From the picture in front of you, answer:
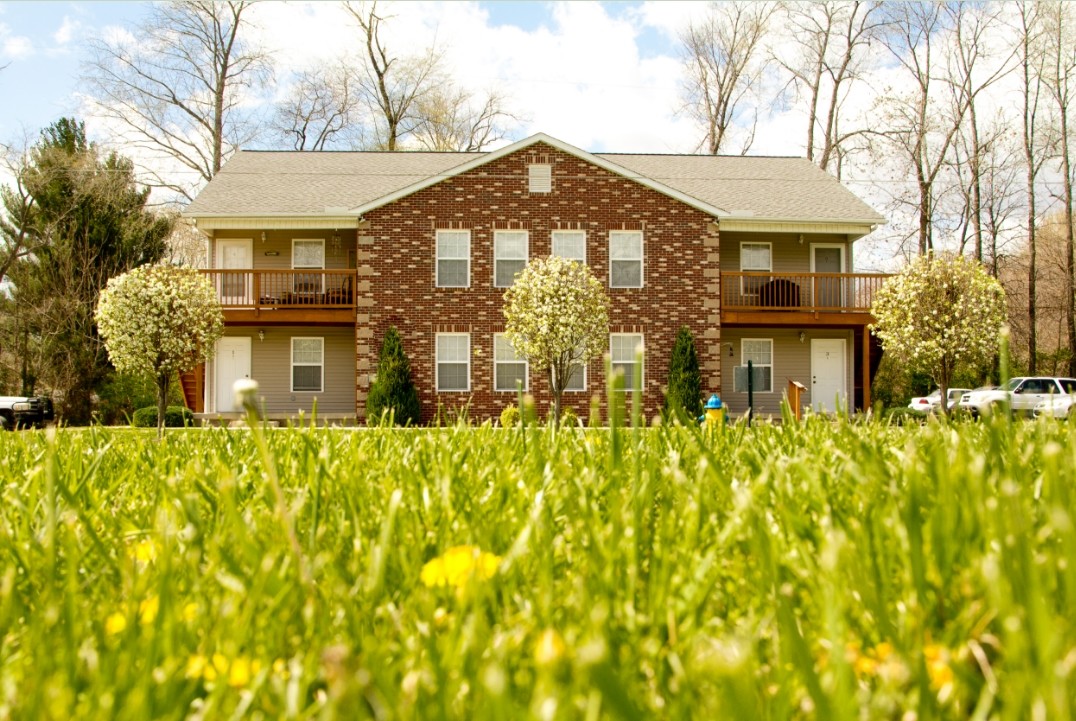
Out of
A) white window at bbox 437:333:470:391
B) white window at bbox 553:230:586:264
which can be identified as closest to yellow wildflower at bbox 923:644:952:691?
white window at bbox 437:333:470:391

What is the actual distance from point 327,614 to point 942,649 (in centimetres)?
→ 86

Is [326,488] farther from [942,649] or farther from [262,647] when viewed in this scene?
[942,649]

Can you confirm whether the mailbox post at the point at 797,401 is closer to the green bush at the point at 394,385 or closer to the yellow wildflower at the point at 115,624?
the yellow wildflower at the point at 115,624

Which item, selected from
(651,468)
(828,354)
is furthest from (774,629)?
(828,354)

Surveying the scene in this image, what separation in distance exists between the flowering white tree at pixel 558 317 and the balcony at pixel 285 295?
590 cm

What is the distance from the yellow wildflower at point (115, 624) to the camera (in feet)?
4.22

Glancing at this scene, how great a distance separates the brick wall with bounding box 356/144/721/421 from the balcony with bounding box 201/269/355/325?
3.85ft

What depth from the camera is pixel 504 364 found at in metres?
24.8

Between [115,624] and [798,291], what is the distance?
26.5 m

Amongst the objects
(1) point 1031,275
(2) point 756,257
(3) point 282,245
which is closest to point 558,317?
(2) point 756,257

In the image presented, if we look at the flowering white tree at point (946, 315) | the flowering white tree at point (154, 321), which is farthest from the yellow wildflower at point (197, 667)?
the flowering white tree at point (946, 315)

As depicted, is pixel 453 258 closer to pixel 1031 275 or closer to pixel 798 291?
pixel 798 291

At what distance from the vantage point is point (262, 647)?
48.1 inches

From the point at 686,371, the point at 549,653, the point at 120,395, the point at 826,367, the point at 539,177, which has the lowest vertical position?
the point at 120,395
